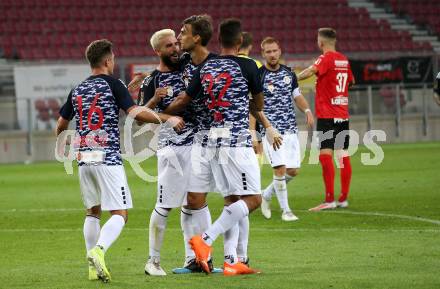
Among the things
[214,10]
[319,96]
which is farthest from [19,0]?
[319,96]

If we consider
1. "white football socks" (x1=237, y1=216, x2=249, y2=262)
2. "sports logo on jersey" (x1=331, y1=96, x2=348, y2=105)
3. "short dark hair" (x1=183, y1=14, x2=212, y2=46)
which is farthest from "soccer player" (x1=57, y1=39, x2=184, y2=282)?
"sports logo on jersey" (x1=331, y1=96, x2=348, y2=105)

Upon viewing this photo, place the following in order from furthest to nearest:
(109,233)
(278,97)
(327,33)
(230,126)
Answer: (327,33)
(278,97)
(230,126)
(109,233)

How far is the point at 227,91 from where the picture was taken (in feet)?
28.2

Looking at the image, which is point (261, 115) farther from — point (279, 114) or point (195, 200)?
Answer: point (279, 114)

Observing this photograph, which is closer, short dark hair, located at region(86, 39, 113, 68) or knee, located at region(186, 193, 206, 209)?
short dark hair, located at region(86, 39, 113, 68)

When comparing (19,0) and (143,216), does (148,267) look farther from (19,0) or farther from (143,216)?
(19,0)

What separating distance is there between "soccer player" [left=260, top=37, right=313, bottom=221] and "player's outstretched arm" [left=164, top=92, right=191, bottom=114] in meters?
4.79

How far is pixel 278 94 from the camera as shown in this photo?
13.7m

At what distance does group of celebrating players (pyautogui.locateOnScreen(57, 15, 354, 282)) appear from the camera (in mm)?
8508

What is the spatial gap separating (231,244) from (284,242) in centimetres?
230

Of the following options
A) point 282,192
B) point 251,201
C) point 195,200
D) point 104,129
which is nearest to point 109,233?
point 104,129

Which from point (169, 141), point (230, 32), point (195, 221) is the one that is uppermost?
point (230, 32)

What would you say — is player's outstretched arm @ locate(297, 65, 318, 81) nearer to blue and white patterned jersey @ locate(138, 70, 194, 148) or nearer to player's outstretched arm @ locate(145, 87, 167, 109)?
blue and white patterned jersey @ locate(138, 70, 194, 148)

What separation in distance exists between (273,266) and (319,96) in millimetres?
5891
